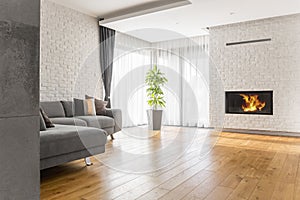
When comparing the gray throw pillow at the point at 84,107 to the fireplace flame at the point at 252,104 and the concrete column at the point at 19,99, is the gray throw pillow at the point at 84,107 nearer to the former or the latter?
the fireplace flame at the point at 252,104

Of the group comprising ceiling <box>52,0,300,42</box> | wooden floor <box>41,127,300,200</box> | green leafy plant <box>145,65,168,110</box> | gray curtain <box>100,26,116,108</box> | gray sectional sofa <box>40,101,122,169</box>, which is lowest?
wooden floor <box>41,127,300,200</box>

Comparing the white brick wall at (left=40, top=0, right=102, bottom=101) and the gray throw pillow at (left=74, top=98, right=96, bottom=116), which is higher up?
the white brick wall at (left=40, top=0, right=102, bottom=101)

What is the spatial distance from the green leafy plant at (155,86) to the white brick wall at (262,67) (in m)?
1.21

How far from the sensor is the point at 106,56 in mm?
5312

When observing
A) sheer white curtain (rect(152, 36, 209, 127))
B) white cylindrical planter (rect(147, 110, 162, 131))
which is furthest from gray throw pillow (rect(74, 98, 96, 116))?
sheer white curtain (rect(152, 36, 209, 127))

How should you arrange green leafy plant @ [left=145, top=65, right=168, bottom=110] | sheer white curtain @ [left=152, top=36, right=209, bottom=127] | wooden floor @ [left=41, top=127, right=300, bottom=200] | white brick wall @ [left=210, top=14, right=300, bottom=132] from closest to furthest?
wooden floor @ [left=41, top=127, right=300, bottom=200] < white brick wall @ [left=210, top=14, right=300, bottom=132] < green leafy plant @ [left=145, top=65, right=168, bottom=110] < sheer white curtain @ [left=152, top=36, right=209, bottom=127]

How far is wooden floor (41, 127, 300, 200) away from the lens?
1.79m

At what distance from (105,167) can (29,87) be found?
1999mm

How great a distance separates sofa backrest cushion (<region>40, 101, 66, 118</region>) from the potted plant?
2.00 metres

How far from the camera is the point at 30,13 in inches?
25.3

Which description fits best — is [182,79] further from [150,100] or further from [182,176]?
[182,176]

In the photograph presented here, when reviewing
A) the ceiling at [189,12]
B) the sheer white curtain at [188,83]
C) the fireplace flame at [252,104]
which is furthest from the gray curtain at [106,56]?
the fireplace flame at [252,104]

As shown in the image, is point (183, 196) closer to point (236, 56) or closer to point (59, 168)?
point (59, 168)

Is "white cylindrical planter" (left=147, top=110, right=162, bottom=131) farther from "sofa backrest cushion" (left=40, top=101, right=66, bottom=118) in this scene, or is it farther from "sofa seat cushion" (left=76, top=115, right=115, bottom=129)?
"sofa backrest cushion" (left=40, top=101, right=66, bottom=118)
